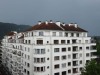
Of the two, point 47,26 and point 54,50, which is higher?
point 47,26

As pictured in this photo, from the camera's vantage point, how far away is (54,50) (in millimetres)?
62781

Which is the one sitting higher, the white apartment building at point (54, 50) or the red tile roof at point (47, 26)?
the red tile roof at point (47, 26)

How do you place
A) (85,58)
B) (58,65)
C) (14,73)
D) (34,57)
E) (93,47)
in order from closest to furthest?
1. (34,57)
2. (58,65)
3. (85,58)
4. (93,47)
5. (14,73)

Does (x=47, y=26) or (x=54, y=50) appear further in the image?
(x=47, y=26)

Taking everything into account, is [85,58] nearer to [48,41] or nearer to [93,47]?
[93,47]

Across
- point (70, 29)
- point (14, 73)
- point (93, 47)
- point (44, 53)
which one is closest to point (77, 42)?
point (70, 29)

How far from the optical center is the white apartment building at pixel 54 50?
59853 mm

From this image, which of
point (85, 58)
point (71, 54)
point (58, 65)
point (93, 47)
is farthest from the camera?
point (93, 47)

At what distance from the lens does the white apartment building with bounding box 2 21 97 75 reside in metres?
59.9

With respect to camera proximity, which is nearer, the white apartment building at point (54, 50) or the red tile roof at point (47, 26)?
the white apartment building at point (54, 50)

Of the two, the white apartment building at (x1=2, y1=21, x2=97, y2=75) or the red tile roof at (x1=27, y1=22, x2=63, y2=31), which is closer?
the white apartment building at (x1=2, y1=21, x2=97, y2=75)

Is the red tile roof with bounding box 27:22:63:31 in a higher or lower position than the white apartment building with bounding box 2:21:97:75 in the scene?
higher

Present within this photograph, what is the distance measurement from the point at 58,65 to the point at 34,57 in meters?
8.34

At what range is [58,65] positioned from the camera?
209 feet
